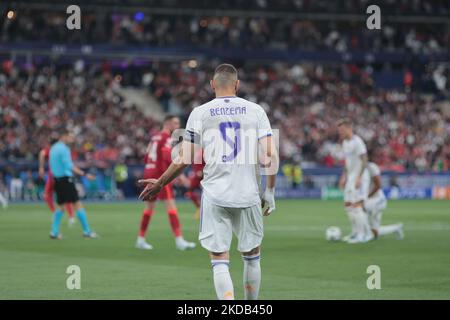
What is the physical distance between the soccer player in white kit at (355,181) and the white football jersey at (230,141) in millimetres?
10925

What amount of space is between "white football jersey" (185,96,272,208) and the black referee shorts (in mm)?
12795

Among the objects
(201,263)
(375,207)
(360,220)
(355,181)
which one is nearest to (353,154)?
(355,181)

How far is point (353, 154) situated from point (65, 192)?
22.6 feet

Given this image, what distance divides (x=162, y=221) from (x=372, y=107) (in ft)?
92.9

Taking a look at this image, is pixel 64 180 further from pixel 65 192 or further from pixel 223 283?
pixel 223 283

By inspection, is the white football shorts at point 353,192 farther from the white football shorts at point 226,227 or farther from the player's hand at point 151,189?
the player's hand at point 151,189

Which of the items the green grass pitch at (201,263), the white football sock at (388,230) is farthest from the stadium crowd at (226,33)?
the white football sock at (388,230)

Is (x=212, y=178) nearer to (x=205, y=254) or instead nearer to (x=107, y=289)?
(x=107, y=289)

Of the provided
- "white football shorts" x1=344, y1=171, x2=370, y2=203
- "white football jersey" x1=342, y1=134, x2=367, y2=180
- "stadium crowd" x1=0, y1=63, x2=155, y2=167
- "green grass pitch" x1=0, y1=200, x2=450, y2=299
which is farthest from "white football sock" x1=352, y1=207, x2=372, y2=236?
"stadium crowd" x1=0, y1=63, x2=155, y2=167

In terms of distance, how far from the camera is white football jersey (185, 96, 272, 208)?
971 centimetres

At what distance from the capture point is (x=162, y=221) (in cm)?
2908

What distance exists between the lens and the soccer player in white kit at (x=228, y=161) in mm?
9711

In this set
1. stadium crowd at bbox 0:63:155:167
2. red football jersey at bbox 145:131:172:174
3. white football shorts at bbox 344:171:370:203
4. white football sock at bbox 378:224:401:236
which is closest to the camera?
red football jersey at bbox 145:131:172:174

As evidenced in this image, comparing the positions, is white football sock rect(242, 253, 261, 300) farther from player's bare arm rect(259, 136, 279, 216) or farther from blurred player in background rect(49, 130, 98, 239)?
blurred player in background rect(49, 130, 98, 239)
